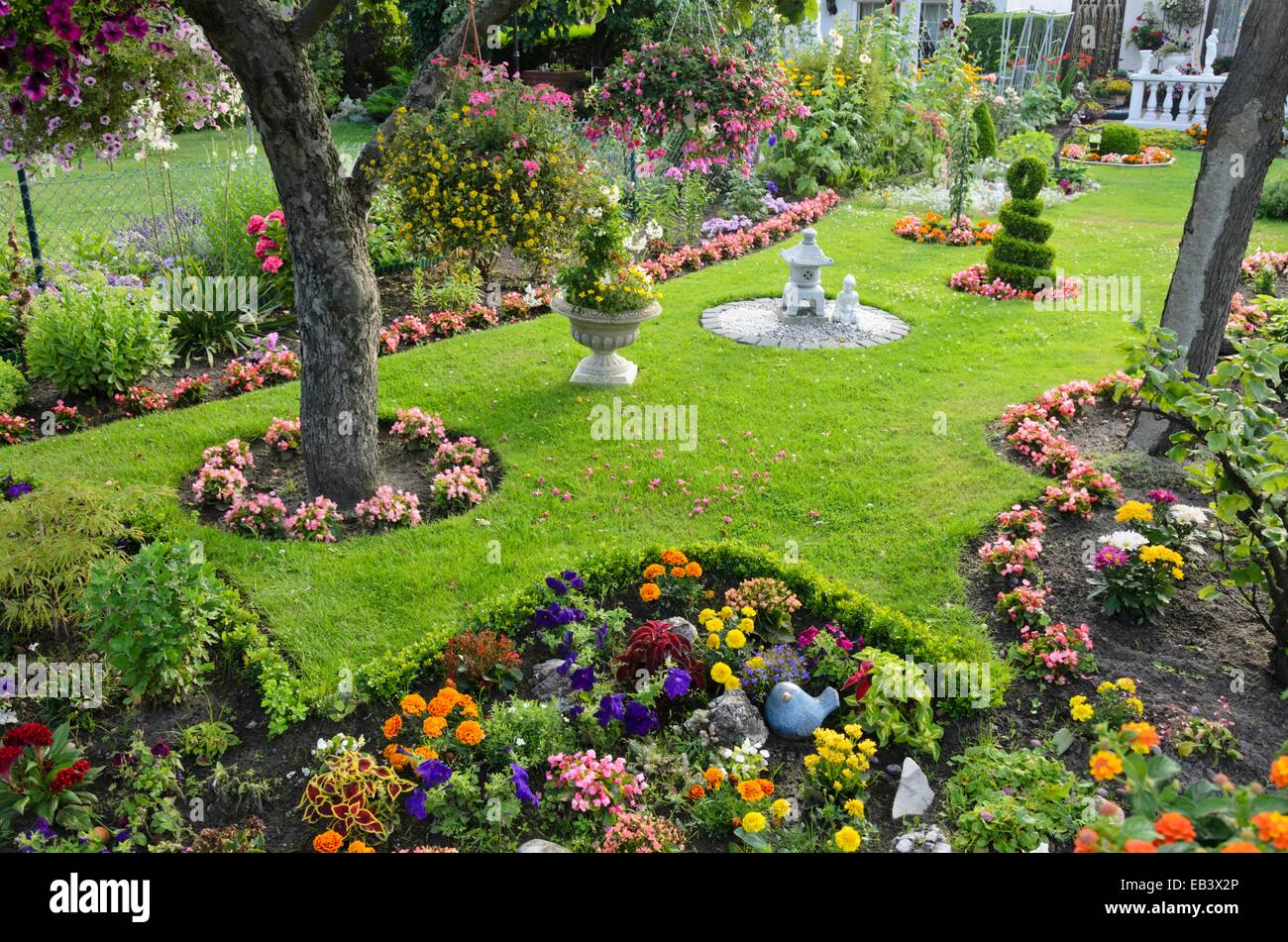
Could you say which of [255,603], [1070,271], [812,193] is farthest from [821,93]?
[255,603]

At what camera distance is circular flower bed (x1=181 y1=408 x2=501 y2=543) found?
6.02 meters

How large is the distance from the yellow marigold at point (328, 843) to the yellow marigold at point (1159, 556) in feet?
13.2

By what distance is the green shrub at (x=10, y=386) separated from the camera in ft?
23.4

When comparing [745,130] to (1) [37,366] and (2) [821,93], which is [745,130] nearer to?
(1) [37,366]

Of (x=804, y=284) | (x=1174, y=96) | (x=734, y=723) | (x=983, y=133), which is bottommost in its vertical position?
(x=734, y=723)

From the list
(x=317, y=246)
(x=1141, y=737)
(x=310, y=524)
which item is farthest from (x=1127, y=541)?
(x=317, y=246)

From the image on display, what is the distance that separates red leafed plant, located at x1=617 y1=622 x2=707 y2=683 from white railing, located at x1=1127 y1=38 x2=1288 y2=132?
21.5 metres

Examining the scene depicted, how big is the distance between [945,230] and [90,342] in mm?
9915

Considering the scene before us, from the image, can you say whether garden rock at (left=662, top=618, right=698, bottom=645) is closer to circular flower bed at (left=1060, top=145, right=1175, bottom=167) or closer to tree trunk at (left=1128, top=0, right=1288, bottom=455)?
tree trunk at (left=1128, top=0, right=1288, bottom=455)

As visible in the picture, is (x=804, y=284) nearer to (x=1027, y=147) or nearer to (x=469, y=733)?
(x=469, y=733)

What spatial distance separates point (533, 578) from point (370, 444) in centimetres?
A: 148

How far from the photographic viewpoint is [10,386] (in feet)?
23.7
